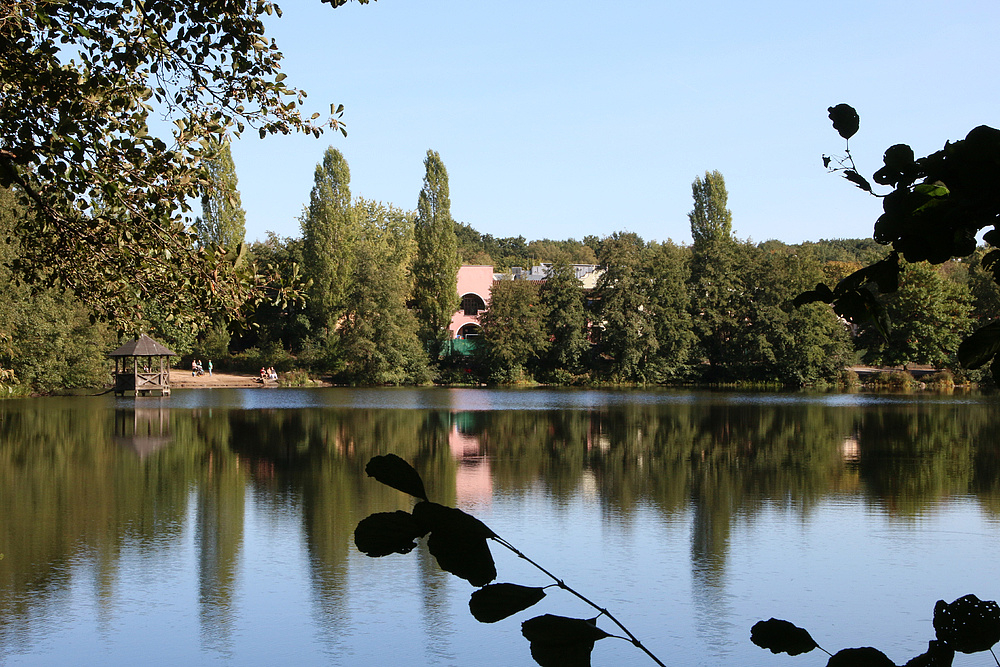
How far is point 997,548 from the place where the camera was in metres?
11.0

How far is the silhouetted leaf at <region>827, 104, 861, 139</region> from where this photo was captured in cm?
112

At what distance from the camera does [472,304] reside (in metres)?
60.8

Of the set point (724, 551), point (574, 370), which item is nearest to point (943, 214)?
point (724, 551)

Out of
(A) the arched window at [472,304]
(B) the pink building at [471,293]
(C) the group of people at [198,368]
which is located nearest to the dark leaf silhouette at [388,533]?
(C) the group of people at [198,368]

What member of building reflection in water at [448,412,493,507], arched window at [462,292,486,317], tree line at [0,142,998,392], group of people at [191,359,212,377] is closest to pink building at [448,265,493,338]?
arched window at [462,292,486,317]

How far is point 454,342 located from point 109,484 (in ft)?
130

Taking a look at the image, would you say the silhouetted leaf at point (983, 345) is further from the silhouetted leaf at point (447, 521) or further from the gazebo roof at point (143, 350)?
the gazebo roof at point (143, 350)

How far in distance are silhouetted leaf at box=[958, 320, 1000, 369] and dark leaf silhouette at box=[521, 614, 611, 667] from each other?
1.71 feet

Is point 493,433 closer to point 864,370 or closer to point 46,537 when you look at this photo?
point 46,537

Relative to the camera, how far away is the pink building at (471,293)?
195 ft

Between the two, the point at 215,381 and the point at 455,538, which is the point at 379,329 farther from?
the point at 455,538

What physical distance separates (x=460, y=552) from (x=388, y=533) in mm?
86

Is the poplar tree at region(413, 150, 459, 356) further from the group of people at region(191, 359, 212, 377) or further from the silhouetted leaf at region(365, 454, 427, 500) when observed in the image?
the silhouetted leaf at region(365, 454, 427, 500)

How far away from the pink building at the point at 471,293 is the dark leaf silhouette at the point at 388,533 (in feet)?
189
